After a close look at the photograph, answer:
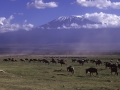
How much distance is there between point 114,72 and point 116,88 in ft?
58.3

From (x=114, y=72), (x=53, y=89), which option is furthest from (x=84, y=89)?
(x=114, y=72)

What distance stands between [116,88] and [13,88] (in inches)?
364

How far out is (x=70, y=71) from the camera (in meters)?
42.6

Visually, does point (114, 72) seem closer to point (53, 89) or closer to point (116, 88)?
point (116, 88)

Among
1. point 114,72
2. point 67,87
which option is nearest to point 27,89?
point 67,87

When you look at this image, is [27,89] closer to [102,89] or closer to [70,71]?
[102,89]

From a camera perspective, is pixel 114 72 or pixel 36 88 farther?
pixel 114 72

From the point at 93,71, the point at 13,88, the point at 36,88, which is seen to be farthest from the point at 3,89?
the point at 93,71

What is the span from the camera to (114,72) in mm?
43938

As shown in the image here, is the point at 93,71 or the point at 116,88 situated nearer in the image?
the point at 116,88

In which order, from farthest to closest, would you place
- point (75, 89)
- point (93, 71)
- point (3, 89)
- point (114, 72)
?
point (114, 72) < point (93, 71) < point (75, 89) < point (3, 89)

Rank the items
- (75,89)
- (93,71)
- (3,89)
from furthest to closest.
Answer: (93,71)
(75,89)
(3,89)

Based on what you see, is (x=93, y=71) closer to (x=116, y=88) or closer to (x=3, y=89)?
(x=116, y=88)

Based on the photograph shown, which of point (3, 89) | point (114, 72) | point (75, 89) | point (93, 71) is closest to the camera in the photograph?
point (3, 89)
